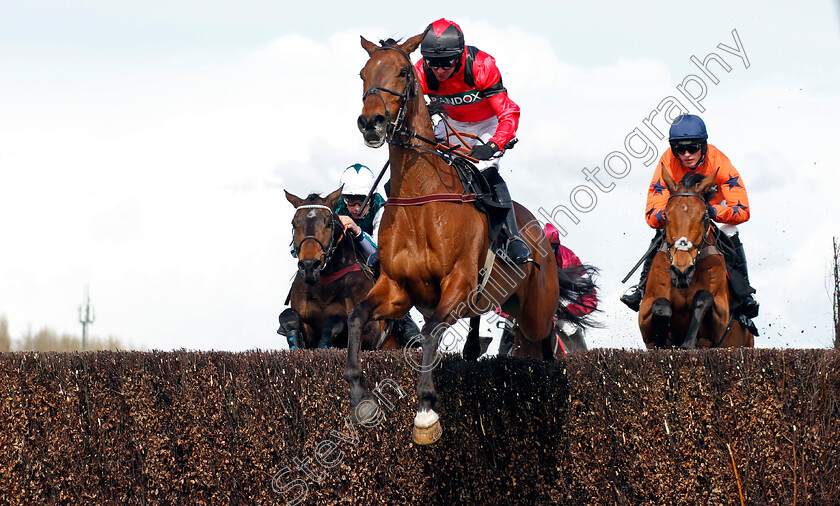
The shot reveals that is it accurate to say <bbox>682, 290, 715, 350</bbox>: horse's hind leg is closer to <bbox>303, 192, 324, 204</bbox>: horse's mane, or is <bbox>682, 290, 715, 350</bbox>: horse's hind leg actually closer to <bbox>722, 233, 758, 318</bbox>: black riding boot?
<bbox>722, 233, 758, 318</bbox>: black riding boot

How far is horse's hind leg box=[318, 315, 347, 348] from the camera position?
884cm

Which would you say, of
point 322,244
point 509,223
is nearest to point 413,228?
point 509,223

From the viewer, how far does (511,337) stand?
10.9 m

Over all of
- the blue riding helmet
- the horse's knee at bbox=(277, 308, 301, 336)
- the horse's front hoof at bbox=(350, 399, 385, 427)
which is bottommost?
the horse's front hoof at bbox=(350, 399, 385, 427)

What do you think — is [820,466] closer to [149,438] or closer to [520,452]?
[520,452]

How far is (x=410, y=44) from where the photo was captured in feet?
18.4

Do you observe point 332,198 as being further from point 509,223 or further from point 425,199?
point 425,199

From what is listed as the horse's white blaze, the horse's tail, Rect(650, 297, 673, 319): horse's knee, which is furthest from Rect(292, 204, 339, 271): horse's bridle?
the horse's white blaze

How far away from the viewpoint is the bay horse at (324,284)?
29.0 feet

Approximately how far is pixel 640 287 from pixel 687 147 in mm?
1383

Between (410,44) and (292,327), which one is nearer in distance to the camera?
(410,44)

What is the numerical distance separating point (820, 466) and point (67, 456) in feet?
17.1

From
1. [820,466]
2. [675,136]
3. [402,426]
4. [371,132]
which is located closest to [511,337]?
[675,136]

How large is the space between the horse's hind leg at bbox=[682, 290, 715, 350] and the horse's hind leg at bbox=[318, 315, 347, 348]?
3.17 m
